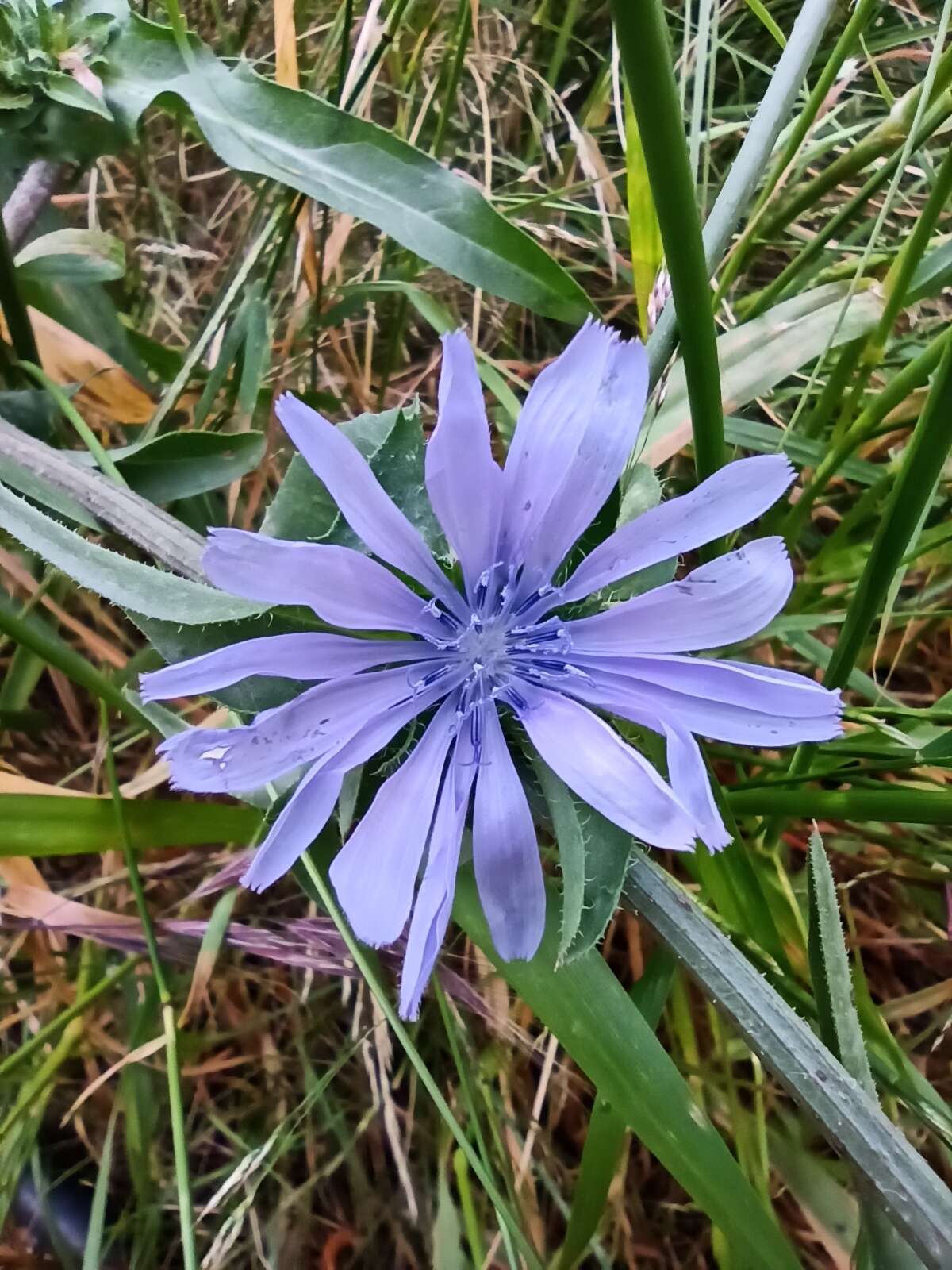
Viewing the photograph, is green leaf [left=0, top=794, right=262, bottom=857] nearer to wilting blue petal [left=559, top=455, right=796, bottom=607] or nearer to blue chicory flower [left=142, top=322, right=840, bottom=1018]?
blue chicory flower [left=142, top=322, right=840, bottom=1018]

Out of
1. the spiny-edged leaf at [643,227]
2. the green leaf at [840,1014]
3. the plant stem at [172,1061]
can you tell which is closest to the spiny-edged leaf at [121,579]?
the plant stem at [172,1061]

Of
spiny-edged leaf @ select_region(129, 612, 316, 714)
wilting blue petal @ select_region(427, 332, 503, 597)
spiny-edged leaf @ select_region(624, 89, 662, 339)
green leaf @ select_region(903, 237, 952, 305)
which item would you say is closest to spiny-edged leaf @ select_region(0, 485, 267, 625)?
spiny-edged leaf @ select_region(129, 612, 316, 714)

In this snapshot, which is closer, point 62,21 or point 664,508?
point 664,508

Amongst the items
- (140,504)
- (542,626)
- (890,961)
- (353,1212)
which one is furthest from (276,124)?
(353,1212)

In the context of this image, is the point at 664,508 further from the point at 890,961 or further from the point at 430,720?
the point at 890,961

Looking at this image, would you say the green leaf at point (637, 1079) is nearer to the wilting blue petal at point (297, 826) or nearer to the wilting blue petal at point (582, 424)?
the wilting blue petal at point (297, 826)

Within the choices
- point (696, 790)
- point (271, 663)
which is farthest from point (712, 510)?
point (271, 663)
